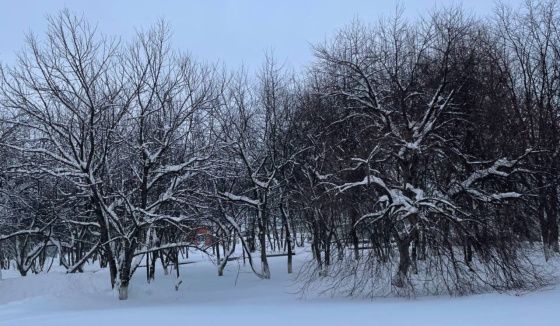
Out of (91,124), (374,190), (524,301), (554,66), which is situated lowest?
(524,301)

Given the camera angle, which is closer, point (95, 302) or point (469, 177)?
point (469, 177)

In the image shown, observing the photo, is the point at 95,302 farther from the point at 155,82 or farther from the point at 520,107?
the point at 520,107

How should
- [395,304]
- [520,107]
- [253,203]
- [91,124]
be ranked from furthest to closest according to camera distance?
[253,203]
[520,107]
[91,124]
[395,304]

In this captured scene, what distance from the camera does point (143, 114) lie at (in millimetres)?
18312

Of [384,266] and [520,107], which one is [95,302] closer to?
[384,266]

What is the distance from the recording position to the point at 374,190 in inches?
626

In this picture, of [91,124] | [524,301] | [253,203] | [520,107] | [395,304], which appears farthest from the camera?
[253,203]

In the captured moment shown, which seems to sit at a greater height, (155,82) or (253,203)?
(155,82)

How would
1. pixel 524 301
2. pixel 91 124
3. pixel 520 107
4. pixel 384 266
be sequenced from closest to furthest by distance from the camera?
pixel 524 301 → pixel 384 266 → pixel 91 124 → pixel 520 107

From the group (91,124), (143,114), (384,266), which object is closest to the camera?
(384,266)

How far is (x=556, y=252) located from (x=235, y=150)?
13.8m

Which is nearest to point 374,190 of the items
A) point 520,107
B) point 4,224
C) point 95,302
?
point 520,107

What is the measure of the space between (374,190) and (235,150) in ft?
31.5

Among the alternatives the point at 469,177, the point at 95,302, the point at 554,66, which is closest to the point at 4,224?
the point at 95,302
